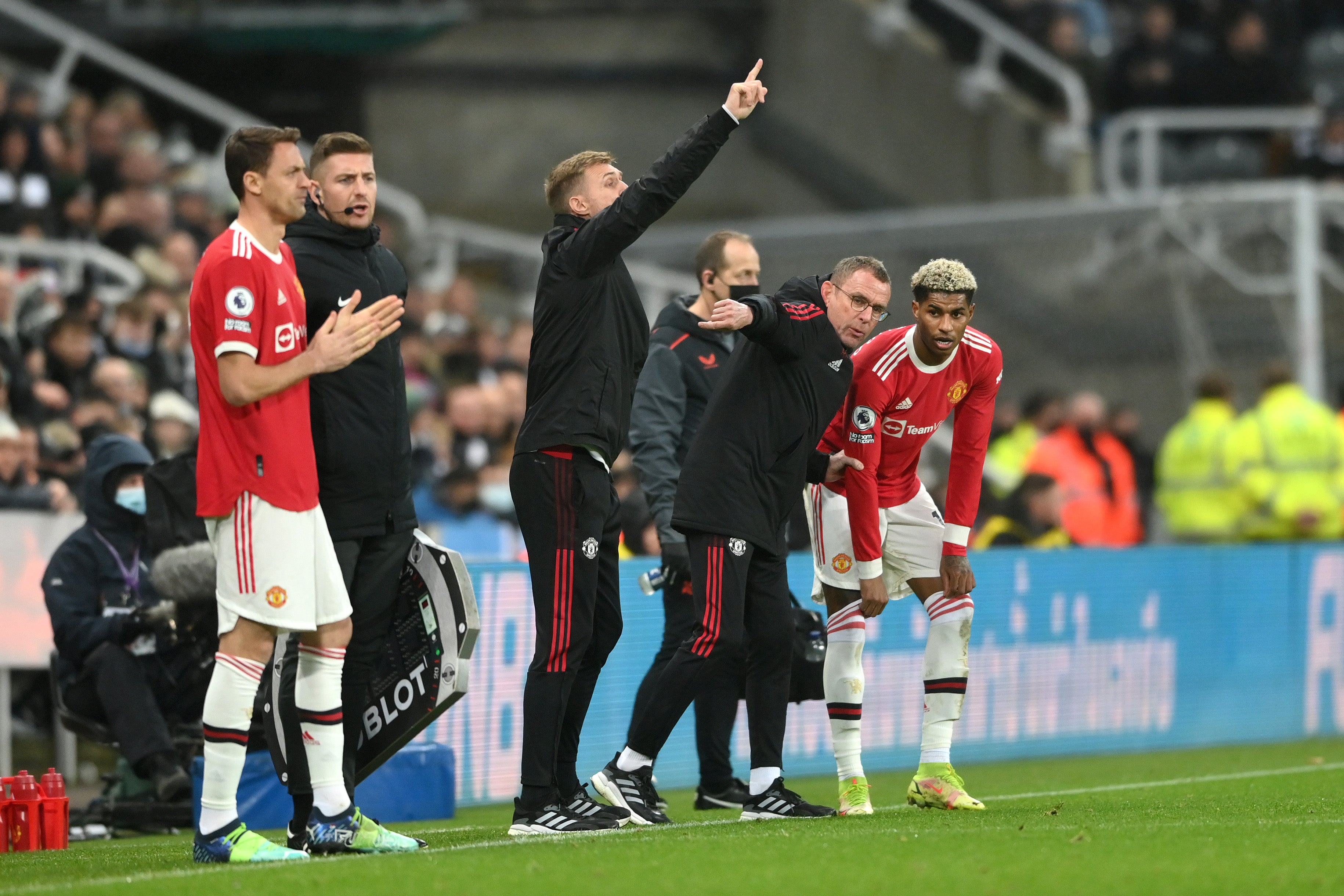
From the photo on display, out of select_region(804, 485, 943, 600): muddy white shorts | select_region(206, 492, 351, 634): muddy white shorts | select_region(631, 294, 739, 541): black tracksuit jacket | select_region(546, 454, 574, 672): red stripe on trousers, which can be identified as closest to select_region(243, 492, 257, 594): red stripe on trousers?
select_region(206, 492, 351, 634): muddy white shorts

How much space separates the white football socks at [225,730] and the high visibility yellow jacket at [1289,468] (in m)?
9.69

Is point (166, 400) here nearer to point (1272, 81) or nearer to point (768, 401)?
point (768, 401)

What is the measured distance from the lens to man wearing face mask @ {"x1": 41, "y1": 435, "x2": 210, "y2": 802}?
348 inches

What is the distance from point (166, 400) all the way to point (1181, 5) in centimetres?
1459

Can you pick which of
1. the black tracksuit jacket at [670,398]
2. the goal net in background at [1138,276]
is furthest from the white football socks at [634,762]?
the goal net in background at [1138,276]

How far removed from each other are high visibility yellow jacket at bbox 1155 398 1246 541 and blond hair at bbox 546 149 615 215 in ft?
28.2

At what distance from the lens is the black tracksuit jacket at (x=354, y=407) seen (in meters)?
6.62

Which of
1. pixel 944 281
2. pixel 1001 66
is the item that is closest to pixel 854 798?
pixel 944 281

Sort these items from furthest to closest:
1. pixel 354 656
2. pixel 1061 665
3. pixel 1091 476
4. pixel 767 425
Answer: pixel 1091 476 < pixel 1061 665 < pixel 767 425 < pixel 354 656

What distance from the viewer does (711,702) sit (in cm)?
868

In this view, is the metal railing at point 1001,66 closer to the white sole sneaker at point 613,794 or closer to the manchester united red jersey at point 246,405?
the white sole sneaker at point 613,794

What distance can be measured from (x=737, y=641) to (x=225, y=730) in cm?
193

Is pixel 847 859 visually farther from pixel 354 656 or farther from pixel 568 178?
pixel 568 178

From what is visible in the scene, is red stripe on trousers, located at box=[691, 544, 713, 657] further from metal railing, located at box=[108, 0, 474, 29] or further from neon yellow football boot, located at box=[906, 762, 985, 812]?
metal railing, located at box=[108, 0, 474, 29]
